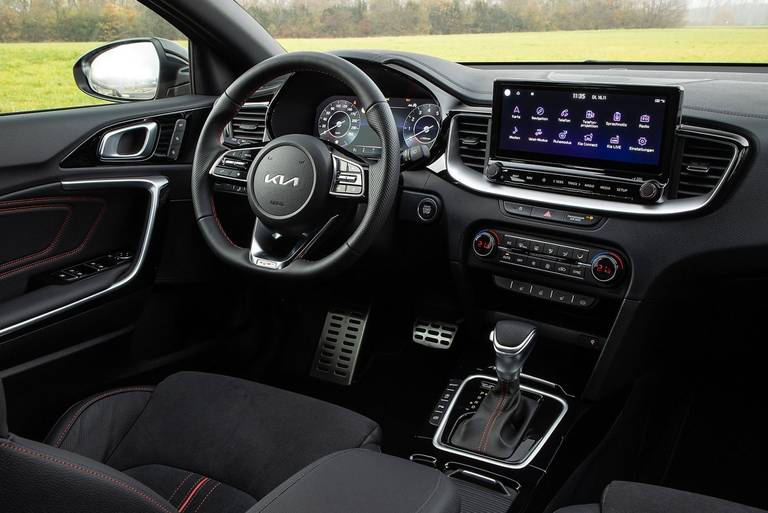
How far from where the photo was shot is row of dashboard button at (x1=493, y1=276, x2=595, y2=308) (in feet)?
7.12

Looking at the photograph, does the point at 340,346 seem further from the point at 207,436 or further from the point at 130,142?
the point at 207,436

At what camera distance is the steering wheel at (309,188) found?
182 cm

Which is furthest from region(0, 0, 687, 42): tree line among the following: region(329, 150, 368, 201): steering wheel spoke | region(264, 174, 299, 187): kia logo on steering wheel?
region(329, 150, 368, 201): steering wheel spoke

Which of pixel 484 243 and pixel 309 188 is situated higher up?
pixel 309 188

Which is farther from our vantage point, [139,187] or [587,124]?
[139,187]

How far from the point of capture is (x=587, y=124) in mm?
1921

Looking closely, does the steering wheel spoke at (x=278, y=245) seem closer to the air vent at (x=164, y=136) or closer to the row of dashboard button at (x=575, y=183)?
the row of dashboard button at (x=575, y=183)

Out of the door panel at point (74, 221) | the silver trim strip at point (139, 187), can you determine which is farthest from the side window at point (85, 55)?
the silver trim strip at point (139, 187)

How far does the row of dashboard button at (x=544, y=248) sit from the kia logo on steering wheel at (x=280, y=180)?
2.06 ft

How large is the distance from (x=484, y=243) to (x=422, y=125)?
0.39m

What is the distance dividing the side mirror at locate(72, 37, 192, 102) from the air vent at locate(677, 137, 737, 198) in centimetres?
158

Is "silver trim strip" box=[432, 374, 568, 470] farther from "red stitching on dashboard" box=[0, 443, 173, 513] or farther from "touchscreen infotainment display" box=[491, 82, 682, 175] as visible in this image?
"red stitching on dashboard" box=[0, 443, 173, 513]

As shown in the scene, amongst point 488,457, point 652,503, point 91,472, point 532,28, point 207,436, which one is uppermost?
point 532,28

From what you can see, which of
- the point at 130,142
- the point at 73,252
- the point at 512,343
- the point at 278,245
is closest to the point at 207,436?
the point at 278,245
